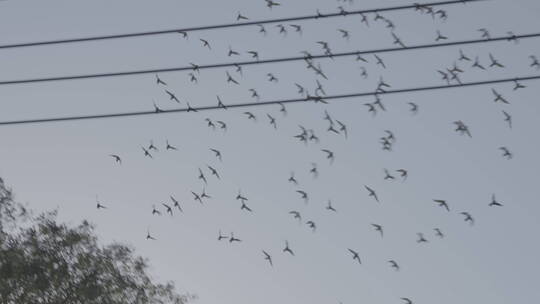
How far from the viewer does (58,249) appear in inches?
1430

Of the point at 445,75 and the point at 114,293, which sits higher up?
the point at 114,293

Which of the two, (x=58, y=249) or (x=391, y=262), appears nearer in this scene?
(x=391, y=262)

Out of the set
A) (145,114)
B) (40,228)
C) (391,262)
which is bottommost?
(145,114)

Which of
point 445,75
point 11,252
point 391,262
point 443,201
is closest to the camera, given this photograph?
Answer: point 445,75

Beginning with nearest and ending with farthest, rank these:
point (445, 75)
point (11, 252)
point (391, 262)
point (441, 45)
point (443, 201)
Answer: point (441, 45), point (445, 75), point (443, 201), point (391, 262), point (11, 252)

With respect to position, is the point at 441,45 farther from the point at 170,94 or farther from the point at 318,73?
the point at 170,94

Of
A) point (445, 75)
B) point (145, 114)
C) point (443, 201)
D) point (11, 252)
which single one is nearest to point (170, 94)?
point (145, 114)

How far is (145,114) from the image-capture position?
403 inches

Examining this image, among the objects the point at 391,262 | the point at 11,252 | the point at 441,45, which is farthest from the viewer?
the point at 11,252

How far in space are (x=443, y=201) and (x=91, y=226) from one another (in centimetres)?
2642

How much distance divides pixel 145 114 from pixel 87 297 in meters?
27.5

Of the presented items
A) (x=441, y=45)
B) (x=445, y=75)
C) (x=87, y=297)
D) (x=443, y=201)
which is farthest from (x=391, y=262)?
(x=87, y=297)

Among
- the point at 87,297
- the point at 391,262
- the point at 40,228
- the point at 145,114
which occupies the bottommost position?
the point at 145,114

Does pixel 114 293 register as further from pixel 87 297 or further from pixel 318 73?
pixel 318 73
